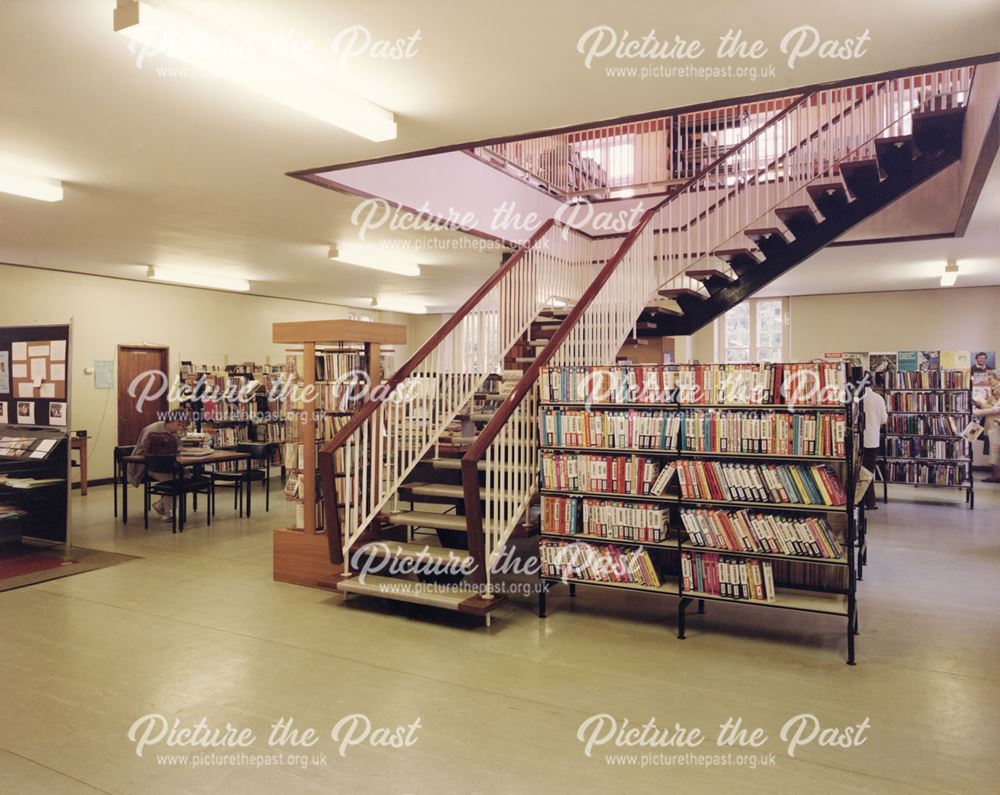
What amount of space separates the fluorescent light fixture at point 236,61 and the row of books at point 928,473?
8838mm

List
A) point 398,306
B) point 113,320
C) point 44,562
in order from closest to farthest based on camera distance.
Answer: point 44,562, point 113,320, point 398,306

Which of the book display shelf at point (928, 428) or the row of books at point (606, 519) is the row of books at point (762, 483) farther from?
the book display shelf at point (928, 428)

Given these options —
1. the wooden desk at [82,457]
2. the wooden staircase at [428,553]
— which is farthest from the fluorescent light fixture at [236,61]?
the wooden desk at [82,457]

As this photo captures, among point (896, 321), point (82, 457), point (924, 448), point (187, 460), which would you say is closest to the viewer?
point (187, 460)

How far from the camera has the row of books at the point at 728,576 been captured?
4.25 meters

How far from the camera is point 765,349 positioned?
12914 mm

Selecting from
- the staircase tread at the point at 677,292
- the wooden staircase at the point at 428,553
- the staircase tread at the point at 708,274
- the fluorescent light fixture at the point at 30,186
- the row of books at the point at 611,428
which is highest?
the fluorescent light fixture at the point at 30,186

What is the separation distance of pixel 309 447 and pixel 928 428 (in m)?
8.50

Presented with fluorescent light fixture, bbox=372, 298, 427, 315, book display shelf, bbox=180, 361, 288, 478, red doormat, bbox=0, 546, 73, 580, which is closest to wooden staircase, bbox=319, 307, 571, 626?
red doormat, bbox=0, 546, 73, 580

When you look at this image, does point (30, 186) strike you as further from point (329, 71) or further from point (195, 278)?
point (195, 278)

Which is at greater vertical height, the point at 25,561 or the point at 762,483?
the point at 762,483

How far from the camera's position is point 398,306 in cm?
1517

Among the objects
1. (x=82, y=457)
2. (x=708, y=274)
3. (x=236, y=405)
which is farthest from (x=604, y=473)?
(x=82, y=457)

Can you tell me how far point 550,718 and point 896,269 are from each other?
8.94 m
